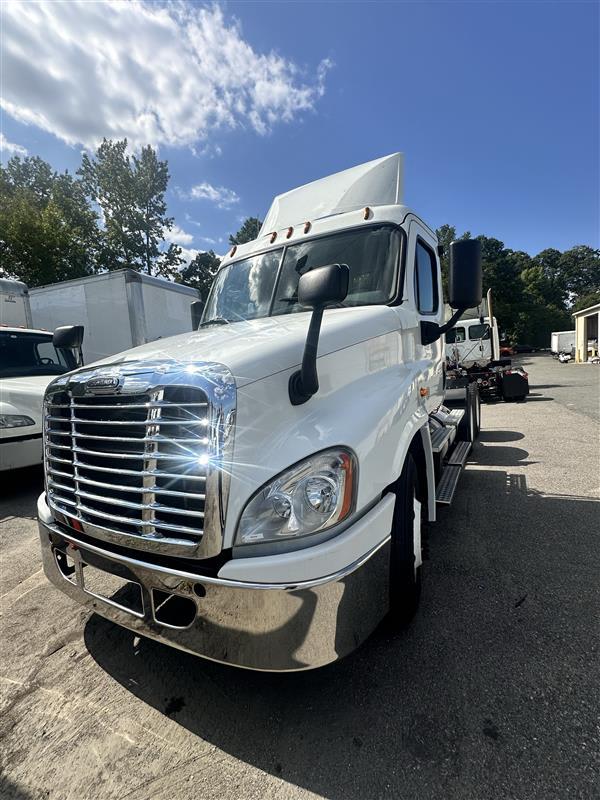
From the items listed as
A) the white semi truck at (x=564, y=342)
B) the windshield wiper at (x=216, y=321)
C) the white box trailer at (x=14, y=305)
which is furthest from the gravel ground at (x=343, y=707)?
the white semi truck at (x=564, y=342)

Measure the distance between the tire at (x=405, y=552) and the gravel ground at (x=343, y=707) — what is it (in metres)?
0.19

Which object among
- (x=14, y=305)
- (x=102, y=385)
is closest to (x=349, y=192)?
(x=102, y=385)

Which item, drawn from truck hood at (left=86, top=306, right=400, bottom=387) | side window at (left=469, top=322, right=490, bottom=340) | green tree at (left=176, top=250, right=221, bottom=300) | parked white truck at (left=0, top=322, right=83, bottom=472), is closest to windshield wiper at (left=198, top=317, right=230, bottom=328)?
truck hood at (left=86, top=306, right=400, bottom=387)

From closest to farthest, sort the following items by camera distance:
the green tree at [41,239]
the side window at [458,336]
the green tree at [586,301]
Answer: the side window at [458,336] → the green tree at [41,239] → the green tree at [586,301]

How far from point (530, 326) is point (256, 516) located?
63.0 meters

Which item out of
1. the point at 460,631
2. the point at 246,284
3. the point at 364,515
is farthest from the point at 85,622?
the point at 246,284

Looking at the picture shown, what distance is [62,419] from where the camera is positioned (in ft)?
7.18

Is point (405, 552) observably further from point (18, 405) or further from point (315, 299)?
point (18, 405)

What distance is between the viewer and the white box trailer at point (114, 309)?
9117 mm

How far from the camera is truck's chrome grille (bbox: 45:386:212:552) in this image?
5.37ft

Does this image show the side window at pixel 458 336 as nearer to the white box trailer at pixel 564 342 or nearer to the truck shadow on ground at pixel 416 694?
the truck shadow on ground at pixel 416 694

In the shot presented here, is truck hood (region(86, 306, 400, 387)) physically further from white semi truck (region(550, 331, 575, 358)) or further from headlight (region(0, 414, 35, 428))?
white semi truck (region(550, 331, 575, 358))

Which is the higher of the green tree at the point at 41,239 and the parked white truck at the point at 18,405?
the green tree at the point at 41,239

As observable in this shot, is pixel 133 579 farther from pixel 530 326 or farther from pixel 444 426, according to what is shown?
pixel 530 326
